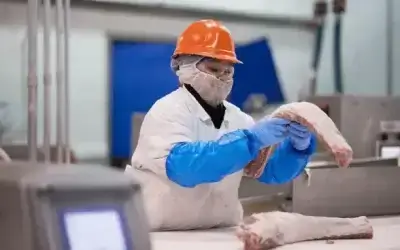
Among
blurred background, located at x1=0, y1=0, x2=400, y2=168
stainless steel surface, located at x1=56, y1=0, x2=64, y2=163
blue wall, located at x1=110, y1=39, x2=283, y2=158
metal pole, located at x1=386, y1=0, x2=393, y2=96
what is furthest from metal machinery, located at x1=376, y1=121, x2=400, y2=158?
stainless steel surface, located at x1=56, y1=0, x2=64, y2=163

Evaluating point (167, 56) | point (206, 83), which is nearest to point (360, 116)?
point (167, 56)

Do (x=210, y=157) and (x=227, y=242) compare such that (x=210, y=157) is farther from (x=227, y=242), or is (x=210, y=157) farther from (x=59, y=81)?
(x=59, y=81)

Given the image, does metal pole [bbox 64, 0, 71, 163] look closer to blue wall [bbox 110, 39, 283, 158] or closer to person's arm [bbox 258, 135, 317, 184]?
person's arm [bbox 258, 135, 317, 184]

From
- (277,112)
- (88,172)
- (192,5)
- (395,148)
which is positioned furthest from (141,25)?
(88,172)

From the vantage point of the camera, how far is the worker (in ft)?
5.18

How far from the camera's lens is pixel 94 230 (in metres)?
0.69

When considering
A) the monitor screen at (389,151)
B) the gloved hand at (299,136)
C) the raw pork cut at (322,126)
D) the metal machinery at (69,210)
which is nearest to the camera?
the metal machinery at (69,210)

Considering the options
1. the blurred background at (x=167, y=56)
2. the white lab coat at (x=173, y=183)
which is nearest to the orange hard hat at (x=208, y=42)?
the white lab coat at (x=173, y=183)

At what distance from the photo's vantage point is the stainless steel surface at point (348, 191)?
1.87 meters

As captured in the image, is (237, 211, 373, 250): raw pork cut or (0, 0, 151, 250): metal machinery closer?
(0, 0, 151, 250): metal machinery

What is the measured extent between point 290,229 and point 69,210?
2.81 feet

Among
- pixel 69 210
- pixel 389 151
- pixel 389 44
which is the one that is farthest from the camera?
pixel 389 44

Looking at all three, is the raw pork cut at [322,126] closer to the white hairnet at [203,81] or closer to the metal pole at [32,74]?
the white hairnet at [203,81]

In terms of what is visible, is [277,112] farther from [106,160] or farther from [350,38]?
[350,38]
